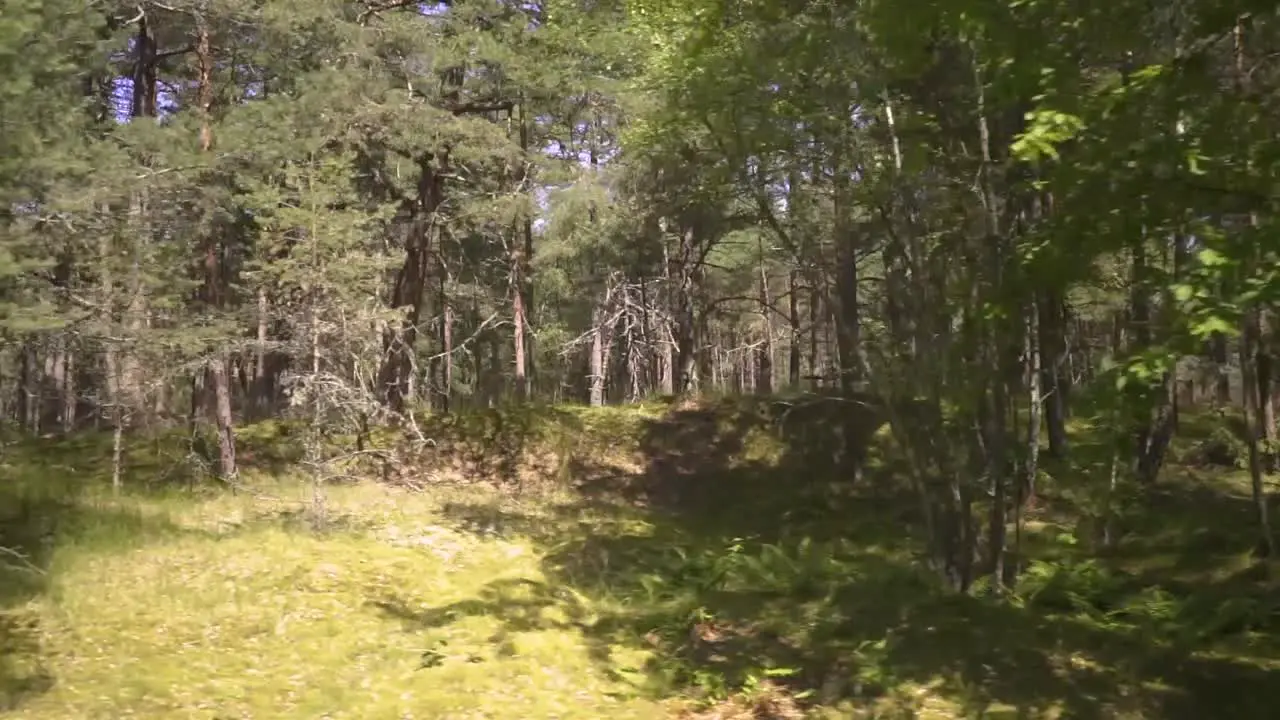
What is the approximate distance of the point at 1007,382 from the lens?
916 cm

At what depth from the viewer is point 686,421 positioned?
18.9m

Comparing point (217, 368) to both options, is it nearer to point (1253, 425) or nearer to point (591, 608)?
point (591, 608)

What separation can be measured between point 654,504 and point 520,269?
6819 mm

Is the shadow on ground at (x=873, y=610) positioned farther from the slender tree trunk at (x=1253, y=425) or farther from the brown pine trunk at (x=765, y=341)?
the brown pine trunk at (x=765, y=341)

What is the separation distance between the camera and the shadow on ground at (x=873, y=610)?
6.82 m

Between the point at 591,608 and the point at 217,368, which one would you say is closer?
the point at 591,608

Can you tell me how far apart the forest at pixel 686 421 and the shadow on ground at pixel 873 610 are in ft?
0.17

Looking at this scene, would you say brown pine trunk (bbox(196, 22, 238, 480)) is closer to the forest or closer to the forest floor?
the forest

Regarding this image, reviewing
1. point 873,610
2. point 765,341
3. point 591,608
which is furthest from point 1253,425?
point 765,341

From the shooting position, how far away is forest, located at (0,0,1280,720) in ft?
21.0

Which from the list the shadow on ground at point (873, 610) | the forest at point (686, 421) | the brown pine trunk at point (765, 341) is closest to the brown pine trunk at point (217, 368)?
the forest at point (686, 421)

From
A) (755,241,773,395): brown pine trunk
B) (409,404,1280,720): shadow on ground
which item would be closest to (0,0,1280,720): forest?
(409,404,1280,720): shadow on ground

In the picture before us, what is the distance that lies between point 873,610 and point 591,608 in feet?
10.3

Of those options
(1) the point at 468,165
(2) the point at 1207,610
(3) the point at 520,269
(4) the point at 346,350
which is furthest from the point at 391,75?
(2) the point at 1207,610
